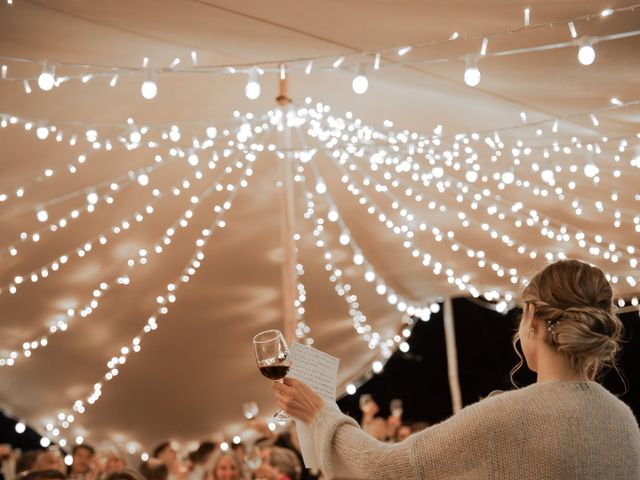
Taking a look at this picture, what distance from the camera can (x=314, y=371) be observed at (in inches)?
73.5

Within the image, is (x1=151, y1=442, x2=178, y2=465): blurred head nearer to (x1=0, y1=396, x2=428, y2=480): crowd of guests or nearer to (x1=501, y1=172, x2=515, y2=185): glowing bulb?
(x1=0, y1=396, x2=428, y2=480): crowd of guests

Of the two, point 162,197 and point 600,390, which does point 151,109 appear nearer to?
point 162,197

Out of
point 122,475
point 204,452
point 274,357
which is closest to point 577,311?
point 274,357

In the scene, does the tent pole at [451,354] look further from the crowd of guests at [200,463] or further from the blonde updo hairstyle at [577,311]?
the blonde updo hairstyle at [577,311]

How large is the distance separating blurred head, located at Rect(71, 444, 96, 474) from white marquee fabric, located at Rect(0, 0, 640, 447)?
1265 millimetres

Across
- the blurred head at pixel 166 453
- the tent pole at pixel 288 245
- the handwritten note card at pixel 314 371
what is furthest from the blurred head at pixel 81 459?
the handwritten note card at pixel 314 371

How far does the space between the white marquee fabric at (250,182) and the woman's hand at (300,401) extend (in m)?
1.81

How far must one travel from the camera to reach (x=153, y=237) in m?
6.60

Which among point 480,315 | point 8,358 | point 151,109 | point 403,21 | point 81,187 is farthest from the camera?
point 480,315

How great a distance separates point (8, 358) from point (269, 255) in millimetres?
2308

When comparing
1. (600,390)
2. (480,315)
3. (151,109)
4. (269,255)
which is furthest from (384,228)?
(600,390)

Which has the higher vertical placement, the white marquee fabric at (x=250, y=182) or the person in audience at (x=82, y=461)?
the white marquee fabric at (x=250, y=182)

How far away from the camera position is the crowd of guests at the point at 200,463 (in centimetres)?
392

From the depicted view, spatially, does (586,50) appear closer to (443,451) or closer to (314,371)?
(314,371)
